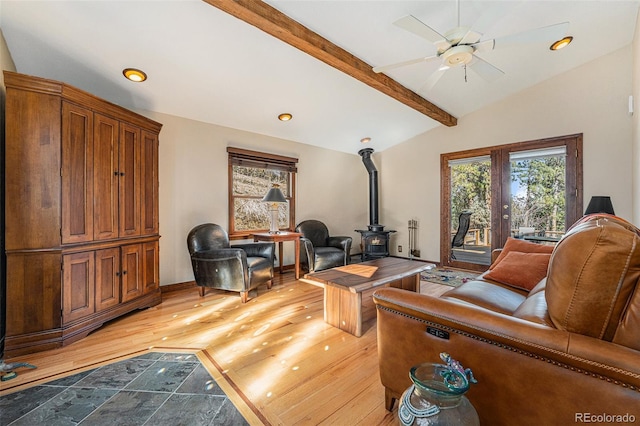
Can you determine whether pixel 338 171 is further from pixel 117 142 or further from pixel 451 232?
pixel 117 142

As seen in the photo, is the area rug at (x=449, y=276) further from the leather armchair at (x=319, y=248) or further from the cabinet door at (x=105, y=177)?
the cabinet door at (x=105, y=177)

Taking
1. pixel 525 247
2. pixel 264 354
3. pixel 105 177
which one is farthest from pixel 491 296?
pixel 105 177

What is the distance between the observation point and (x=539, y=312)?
3.61ft

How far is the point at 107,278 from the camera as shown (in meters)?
2.39

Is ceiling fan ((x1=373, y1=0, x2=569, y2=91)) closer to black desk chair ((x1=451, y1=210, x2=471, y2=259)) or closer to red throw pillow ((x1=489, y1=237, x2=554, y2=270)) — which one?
red throw pillow ((x1=489, y1=237, x2=554, y2=270))

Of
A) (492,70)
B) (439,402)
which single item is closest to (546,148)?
(492,70)

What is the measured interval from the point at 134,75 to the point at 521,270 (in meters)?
3.96

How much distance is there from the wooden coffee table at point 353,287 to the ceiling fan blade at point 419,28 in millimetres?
1980

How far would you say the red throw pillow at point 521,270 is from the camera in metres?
2.02

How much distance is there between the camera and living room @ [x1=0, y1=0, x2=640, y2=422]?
3320 mm

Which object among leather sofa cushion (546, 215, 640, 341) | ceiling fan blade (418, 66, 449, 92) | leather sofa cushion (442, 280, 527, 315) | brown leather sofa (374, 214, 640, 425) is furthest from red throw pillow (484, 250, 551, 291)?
ceiling fan blade (418, 66, 449, 92)

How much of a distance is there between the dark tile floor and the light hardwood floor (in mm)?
103

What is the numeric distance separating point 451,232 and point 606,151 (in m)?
2.25

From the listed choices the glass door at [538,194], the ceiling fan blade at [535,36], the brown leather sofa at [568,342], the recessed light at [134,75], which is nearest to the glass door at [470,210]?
the glass door at [538,194]
